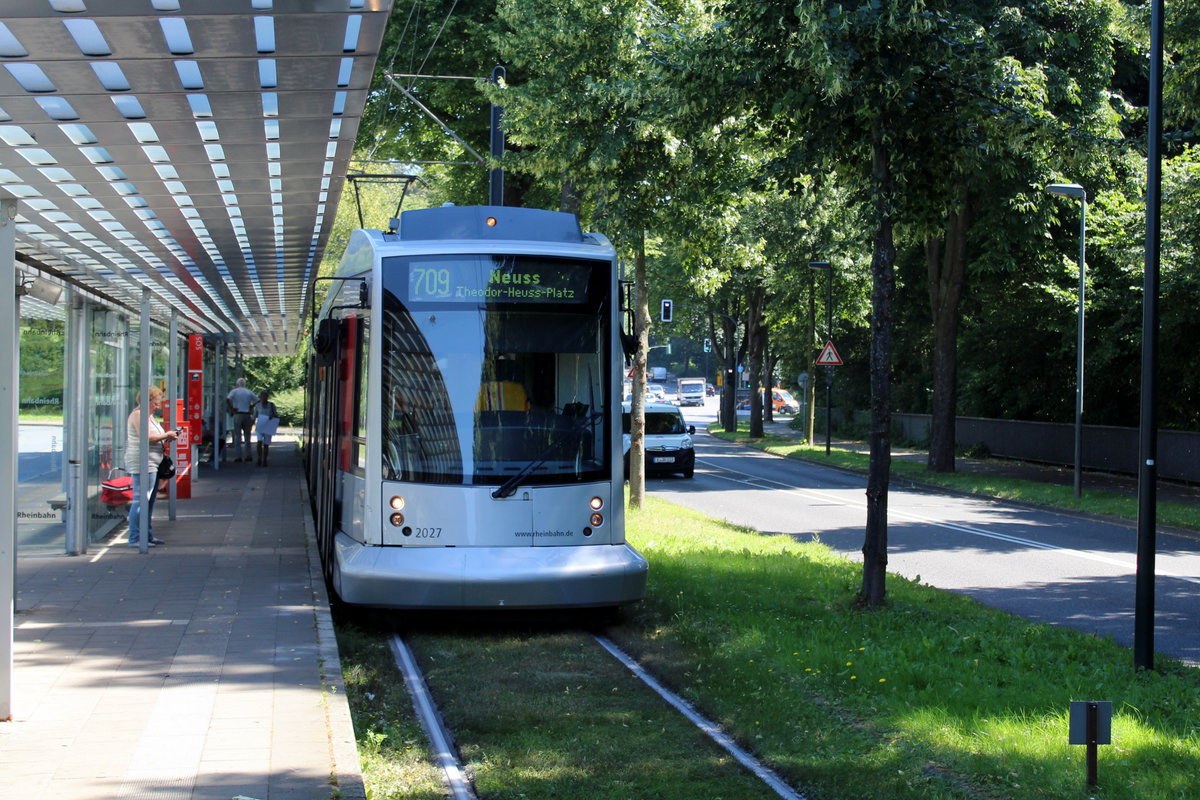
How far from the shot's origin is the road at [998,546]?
12328 mm

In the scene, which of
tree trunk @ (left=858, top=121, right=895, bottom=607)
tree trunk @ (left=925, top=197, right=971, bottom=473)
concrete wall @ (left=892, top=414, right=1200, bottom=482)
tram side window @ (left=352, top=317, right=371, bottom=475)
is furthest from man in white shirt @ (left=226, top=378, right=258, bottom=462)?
tree trunk @ (left=858, top=121, right=895, bottom=607)

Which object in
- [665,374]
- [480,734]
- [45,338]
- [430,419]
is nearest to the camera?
[480,734]

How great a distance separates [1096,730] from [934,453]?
1085 inches

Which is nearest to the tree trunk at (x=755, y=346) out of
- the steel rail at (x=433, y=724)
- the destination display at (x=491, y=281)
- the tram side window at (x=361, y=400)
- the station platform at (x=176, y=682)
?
the station platform at (x=176, y=682)

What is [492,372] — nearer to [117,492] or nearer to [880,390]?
[880,390]

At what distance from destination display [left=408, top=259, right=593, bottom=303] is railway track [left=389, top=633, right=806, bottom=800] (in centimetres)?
273

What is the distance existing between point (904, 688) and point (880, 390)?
340cm

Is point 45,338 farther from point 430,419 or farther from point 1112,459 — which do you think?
point 1112,459

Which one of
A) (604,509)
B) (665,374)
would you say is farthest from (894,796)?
(665,374)

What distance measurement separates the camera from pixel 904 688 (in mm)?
7746

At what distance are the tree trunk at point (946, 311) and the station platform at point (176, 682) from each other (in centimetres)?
2020

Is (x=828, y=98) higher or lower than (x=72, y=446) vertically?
higher

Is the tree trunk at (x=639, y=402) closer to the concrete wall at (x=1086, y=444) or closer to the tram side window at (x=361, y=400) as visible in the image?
the tram side window at (x=361, y=400)

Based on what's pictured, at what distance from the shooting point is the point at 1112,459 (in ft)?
110
